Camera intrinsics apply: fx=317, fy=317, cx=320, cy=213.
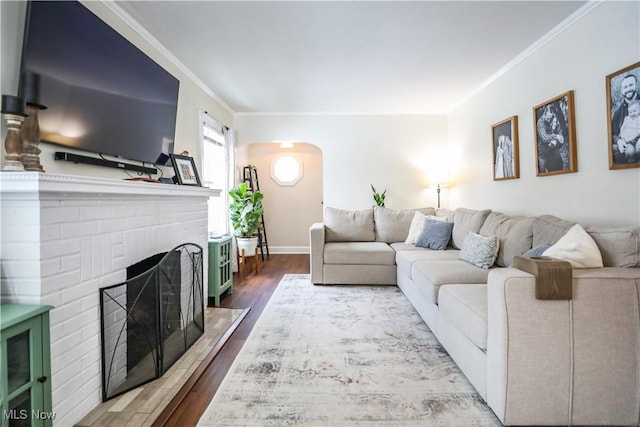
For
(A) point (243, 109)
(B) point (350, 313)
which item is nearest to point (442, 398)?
(B) point (350, 313)

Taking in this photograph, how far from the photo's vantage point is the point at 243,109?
15.9 ft

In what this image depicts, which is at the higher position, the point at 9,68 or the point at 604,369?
the point at 9,68

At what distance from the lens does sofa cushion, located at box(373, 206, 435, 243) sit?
170 inches

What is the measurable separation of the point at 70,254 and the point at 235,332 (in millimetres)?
1437

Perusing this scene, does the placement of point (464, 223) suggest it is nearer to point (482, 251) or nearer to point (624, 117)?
point (482, 251)

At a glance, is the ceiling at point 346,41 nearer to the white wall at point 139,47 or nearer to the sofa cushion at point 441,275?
the white wall at point 139,47

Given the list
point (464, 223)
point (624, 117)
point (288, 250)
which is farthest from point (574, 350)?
point (288, 250)

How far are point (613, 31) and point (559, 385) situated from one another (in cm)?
223

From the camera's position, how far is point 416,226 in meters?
4.11

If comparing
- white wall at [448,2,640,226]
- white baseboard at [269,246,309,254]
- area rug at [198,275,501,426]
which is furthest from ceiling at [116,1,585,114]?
white baseboard at [269,246,309,254]

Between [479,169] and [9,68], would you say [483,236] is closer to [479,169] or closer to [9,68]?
[479,169]

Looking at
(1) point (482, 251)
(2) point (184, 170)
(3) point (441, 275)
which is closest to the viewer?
→ (3) point (441, 275)

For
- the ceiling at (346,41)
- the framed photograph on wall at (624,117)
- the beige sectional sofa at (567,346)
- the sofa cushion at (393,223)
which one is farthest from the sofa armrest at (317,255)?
the framed photograph on wall at (624,117)

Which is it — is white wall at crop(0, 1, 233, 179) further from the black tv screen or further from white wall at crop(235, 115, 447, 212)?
white wall at crop(235, 115, 447, 212)
